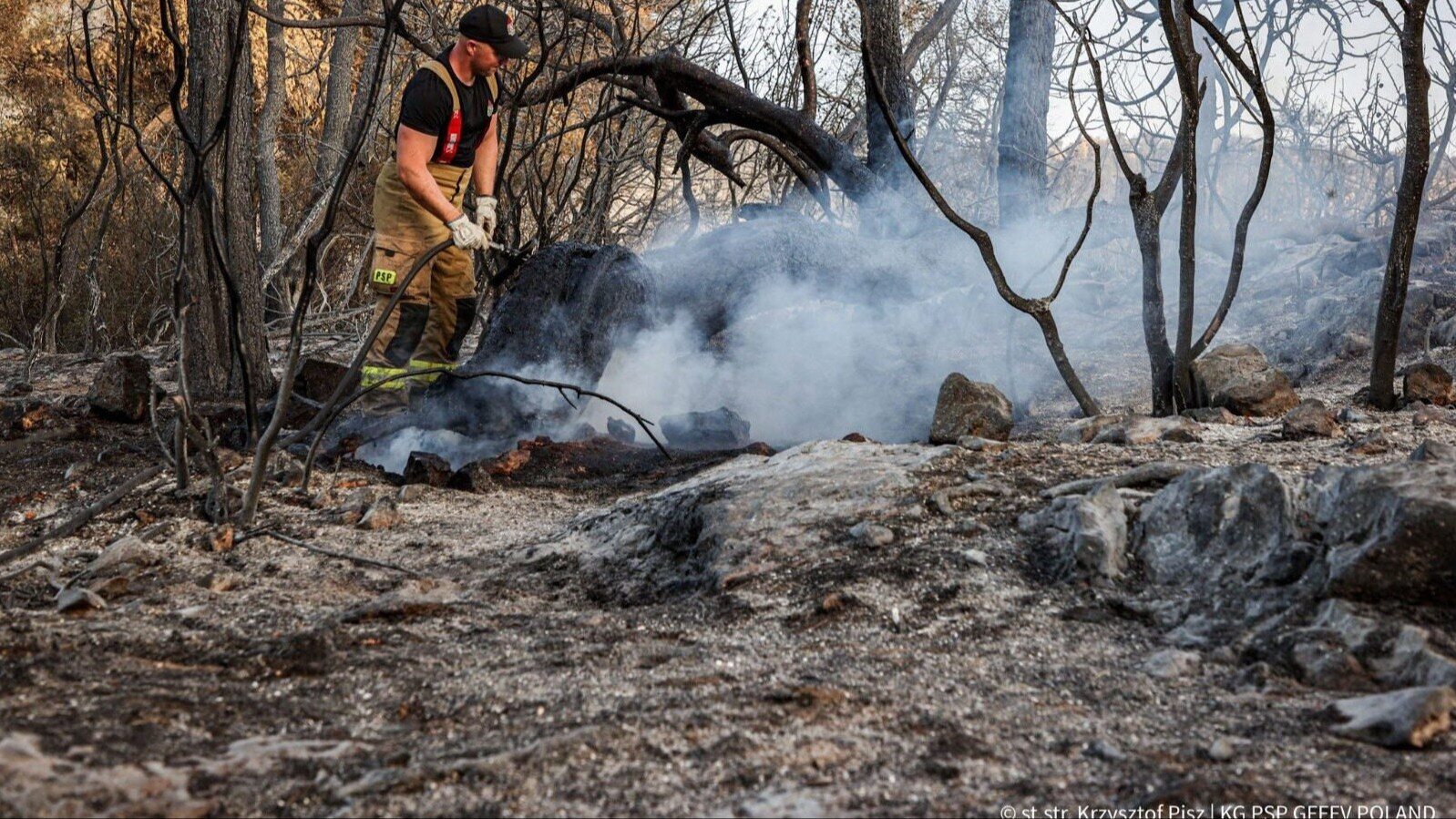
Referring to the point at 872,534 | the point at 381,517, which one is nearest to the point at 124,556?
the point at 381,517

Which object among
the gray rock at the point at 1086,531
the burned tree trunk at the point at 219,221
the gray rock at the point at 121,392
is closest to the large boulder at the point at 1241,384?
the gray rock at the point at 1086,531

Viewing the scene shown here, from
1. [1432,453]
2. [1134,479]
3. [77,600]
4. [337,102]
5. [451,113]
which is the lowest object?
[77,600]

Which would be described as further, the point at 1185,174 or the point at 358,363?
the point at 1185,174

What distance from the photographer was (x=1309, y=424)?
138 inches

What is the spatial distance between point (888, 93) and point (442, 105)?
330 cm

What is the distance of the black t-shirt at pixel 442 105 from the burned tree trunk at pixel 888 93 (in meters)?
2.72

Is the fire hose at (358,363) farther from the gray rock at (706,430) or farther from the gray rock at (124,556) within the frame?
the gray rock at (706,430)

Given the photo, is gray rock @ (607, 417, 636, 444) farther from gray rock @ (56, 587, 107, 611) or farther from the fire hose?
gray rock @ (56, 587, 107, 611)

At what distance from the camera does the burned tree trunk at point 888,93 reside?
685 cm

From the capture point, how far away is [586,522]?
129 inches

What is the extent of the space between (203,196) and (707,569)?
1754 mm

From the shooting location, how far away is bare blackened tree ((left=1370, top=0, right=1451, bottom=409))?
159 inches

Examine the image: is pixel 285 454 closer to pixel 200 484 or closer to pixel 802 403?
pixel 200 484

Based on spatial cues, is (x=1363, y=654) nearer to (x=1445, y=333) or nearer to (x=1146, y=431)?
(x=1146, y=431)
